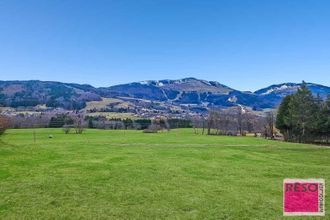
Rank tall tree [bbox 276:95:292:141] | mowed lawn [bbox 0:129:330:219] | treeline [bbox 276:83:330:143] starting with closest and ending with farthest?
mowed lawn [bbox 0:129:330:219] < treeline [bbox 276:83:330:143] < tall tree [bbox 276:95:292:141]

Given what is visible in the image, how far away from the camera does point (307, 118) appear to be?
89.6 metres

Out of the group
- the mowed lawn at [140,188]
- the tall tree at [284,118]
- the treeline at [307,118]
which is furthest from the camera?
the tall tree at [284,118]

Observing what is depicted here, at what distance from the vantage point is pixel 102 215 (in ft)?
49.7

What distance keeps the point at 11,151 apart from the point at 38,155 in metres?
3.23

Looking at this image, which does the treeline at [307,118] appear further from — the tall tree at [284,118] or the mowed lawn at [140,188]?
the mowed lawn at [140,188]

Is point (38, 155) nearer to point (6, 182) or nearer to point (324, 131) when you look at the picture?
point (6, 182)

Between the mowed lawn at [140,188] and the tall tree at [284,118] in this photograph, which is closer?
the mowed lawn at [140,188]

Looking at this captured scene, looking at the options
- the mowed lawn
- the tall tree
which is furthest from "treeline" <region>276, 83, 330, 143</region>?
the mowed lawn

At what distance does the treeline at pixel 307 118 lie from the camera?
3452 inches

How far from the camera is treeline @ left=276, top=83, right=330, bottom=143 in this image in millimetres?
87688

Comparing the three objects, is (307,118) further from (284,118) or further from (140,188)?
(140,188)

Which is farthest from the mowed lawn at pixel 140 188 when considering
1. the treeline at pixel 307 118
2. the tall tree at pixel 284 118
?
the tall tree at pixel 284 118

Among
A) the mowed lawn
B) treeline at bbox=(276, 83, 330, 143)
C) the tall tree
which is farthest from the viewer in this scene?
the tall tree

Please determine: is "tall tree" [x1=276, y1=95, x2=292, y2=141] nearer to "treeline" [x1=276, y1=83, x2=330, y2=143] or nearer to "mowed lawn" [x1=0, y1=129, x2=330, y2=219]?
"treeline" [x1=276, y1=83, x2=330, y2=143]
